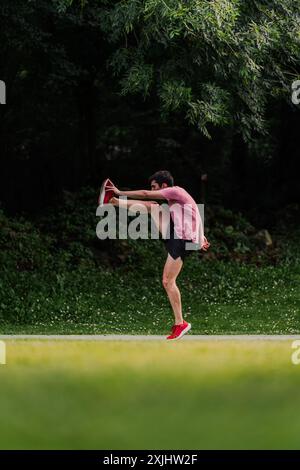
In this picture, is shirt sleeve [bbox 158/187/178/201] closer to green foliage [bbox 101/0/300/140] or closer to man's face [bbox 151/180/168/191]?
man's face [bbox 151/180/168/191]

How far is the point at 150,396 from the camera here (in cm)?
923

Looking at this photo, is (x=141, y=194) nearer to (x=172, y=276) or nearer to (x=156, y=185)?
(x=156, y=185)

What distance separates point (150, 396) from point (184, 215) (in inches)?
105

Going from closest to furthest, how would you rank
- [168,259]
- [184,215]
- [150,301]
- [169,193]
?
[169,193], [184,215], [168,259], [150,301]

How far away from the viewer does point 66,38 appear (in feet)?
74.6

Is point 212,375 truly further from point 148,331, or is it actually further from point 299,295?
point 299,295

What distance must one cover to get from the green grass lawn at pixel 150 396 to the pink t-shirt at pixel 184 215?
1.37 metres

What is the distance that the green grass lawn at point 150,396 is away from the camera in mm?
8094

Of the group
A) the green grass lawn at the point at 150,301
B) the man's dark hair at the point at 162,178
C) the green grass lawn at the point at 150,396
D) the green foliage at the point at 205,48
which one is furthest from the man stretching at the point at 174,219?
the green grass lawn at the point at 150,301

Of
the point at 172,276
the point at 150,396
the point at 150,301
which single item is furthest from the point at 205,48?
the point at 150,396

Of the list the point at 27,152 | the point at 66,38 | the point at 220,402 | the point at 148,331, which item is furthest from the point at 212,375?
the point at 27,152

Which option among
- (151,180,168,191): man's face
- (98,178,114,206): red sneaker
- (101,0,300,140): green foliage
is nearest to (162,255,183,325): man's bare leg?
(151,180,168,191): man's face

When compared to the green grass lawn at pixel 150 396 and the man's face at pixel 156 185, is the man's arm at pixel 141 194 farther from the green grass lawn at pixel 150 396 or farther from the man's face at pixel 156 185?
the green grass lawn at pixel 150 396

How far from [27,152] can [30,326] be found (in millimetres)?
13194
